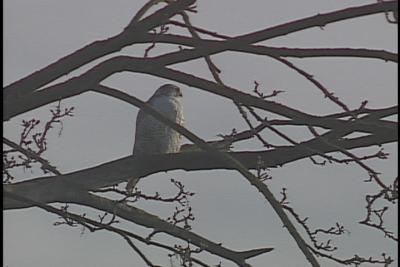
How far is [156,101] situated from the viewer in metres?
6.39

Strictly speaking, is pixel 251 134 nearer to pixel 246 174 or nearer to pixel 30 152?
pixel 246 174

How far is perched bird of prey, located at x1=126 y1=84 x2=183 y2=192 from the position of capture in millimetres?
6113

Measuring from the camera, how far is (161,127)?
20.4 ft

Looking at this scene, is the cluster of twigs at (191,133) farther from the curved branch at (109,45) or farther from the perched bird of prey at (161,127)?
the perched bird of prey at (161,127)

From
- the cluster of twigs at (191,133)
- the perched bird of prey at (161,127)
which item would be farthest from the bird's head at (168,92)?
the cluster of twigs at (191,133)

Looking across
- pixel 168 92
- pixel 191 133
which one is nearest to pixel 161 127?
pixel 168 92

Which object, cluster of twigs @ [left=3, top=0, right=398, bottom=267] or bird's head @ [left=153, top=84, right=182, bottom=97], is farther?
bird's head @ [left=153, top=84, right=182, bottom=97]

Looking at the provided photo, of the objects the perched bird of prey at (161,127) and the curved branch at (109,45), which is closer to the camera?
the curved branch at (109,45)

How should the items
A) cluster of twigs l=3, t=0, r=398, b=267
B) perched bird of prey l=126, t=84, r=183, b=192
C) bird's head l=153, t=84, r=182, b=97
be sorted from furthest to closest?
1. bird's head l=153, t=84, r=182, b=97
2. perched bird of prey l=126, t=84, r=183, b=192
3. cluster of twigs l=3, t=0, r=398, b=267

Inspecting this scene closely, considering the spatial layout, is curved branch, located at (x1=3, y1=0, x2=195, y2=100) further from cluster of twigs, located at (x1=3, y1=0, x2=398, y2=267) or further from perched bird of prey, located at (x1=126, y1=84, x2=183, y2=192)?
perched bird of prey, located at (x1=126, y1=84, x2=183, y2=192)

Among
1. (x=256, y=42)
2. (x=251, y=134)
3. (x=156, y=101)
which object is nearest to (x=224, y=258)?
(x=251, y=134)

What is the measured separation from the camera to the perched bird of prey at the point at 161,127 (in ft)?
20.1

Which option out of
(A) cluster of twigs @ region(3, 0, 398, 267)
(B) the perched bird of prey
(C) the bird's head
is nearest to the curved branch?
(A) cluster of twigs @ region(3, 0, 398, 267)

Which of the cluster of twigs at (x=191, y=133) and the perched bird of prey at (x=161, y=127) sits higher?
the perched bird of prey at (x=161, y=127)
